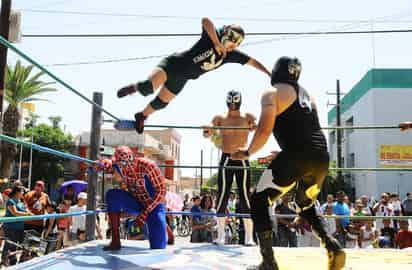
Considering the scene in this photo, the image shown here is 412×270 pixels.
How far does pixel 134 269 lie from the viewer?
2.91 metres

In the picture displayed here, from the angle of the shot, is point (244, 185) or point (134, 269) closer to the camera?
point (134, 269)

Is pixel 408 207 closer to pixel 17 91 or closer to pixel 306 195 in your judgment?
pixel 306 195

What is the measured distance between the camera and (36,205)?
7250 mm

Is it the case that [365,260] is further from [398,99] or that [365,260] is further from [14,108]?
[398,99]

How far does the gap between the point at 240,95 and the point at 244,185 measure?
1062mm

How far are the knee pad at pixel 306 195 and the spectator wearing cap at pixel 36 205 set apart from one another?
201 inches

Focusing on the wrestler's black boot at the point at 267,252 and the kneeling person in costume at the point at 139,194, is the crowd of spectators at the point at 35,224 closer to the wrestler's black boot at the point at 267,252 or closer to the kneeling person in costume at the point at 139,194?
the kneeling person in costume at the point at 139,194

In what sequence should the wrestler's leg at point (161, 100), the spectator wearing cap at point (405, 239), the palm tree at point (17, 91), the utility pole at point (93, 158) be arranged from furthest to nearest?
the palm tree at point (17, 91), the spectator wearing cap at point (405, 239), the utility pole at point (93, 158), the wrestler's leg at point (161, 100)

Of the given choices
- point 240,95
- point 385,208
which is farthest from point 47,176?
point 240,95

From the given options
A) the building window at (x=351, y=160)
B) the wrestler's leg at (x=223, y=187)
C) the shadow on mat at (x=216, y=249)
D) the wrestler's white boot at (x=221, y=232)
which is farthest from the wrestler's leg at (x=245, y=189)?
the building window at (x=351, y=160)

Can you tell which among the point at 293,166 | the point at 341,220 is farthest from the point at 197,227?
the point at 293,166

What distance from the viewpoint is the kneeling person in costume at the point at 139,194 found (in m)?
3.94

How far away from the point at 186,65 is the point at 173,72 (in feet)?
0.48

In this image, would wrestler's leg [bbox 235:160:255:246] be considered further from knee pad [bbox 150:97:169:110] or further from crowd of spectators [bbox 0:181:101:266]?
crowd of spectators [bbox 0:181:101:266]
